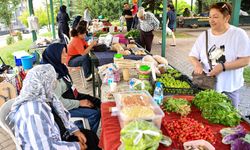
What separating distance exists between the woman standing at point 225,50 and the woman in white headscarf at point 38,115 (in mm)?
1496

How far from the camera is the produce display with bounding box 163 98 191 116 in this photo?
1947 millimetres

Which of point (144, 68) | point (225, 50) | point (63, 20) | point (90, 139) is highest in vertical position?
point (63, 20)

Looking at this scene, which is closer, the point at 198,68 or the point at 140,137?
the point at 140,137

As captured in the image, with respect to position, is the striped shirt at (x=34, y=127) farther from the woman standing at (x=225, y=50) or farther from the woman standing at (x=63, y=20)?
the woman standing at (x=63, y=20)

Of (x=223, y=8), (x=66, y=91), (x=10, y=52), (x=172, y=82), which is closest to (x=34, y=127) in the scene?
(x=66, y=91)

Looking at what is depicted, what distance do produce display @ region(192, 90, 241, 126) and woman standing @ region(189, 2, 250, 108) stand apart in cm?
43

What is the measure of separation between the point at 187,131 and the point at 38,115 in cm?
104

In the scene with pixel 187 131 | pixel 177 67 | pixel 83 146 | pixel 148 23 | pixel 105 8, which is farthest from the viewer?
pixel 105 8

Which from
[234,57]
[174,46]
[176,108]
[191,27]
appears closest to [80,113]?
[176,108]

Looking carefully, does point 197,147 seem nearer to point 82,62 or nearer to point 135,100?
point 135,100

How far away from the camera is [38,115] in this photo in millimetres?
1673

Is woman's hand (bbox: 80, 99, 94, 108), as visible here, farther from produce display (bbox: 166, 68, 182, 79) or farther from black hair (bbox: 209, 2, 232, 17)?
black hair (bbox: 209, 2, 232, 17)

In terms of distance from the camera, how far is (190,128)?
5.39ft

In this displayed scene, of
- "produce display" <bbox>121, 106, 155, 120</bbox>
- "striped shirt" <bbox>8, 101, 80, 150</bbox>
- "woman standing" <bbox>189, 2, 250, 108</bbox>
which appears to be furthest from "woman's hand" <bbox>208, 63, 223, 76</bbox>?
"striped shirt" <bbox>8, 101, 80, 150</bbox>
